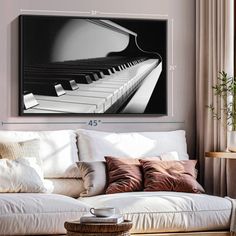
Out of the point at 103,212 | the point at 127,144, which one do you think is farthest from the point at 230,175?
the point at 103,212

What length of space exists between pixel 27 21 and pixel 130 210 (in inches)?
79.3

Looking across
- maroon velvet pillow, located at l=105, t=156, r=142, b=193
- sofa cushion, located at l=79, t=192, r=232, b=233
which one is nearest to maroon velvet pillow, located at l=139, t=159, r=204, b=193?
maroon velvet pillow, located at l=105, t=156, r=142, b=193

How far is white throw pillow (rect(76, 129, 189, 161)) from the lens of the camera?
6.01 metres

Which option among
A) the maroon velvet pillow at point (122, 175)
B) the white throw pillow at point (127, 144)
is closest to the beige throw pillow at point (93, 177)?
the maroon velvet pillow at point (122, 175)

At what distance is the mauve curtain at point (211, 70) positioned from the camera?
6195mm

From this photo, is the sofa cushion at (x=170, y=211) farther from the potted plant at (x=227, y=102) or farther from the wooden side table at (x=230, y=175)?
the potted plant at (x=227, y=102)

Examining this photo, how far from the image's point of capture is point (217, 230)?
5277 millimetres

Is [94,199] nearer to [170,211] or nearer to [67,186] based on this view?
[67,186]

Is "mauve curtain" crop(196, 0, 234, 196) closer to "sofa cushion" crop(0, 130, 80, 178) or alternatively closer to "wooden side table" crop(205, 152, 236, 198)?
"wooden side table" crop(205, 152, 236, 198)

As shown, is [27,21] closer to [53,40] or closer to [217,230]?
[53,40]

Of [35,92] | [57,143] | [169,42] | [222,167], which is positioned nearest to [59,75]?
[35,92]

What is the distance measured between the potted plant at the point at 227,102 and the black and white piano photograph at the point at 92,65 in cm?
49

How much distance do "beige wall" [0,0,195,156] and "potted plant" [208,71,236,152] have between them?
36 cm

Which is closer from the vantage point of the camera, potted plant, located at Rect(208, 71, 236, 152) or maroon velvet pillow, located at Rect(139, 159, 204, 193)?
maroon velvet pillow, located at Rect(139, 159, 204, 193)
